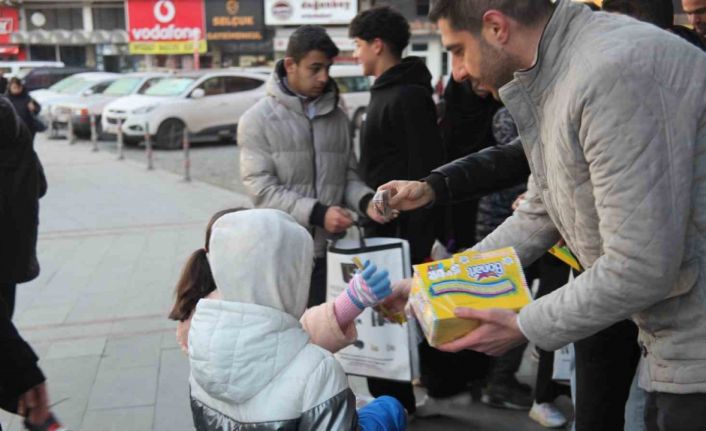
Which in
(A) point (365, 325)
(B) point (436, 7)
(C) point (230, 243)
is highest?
(B) point (436, 7)

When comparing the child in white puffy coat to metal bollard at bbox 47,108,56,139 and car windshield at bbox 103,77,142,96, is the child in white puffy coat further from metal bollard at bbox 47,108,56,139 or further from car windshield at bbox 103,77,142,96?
metal bollard at bbox 47,108,56,139

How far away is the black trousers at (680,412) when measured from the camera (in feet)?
5.33

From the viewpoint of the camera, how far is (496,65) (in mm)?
1713

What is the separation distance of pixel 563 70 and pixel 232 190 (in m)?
9.38

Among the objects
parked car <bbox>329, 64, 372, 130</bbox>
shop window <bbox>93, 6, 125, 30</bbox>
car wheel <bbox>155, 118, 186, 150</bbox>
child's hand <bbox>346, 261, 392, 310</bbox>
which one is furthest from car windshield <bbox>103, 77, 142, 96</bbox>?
shop window <bbox>93, 6, 125, 30</bbox>

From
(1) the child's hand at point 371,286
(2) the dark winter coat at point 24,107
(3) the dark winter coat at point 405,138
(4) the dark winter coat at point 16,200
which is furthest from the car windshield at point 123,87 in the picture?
(1) the child's hand at point 371,286

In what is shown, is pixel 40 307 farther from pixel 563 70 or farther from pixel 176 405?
pixel 563 70

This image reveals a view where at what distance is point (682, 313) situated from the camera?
63.0 inches

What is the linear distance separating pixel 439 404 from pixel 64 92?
1776 centimetres

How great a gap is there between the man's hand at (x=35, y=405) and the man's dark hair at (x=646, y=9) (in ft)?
8.12

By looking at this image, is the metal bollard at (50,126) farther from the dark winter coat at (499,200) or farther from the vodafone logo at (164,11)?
the vodafone logo at (164,11)

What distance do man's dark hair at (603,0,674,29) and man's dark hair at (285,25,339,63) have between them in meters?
1.31

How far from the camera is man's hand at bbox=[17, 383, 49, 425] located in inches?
104

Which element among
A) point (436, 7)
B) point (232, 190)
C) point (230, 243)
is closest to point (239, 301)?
point (230, 243)
